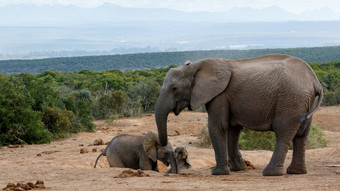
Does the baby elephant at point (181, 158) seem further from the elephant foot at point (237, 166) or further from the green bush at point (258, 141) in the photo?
the green bush at point (258, 141)

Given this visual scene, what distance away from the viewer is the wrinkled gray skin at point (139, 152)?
10.1 meters

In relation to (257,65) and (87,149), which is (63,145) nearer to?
(87,149)

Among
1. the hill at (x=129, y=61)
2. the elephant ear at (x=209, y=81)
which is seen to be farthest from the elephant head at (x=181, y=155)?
the hill at (x=129, y=61)

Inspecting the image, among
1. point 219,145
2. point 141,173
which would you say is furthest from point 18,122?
point 219,145

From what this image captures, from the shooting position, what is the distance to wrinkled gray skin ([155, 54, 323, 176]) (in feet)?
25.8

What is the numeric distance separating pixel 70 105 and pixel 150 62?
69516 millimetres

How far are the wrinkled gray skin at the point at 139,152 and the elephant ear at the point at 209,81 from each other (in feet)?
6.48

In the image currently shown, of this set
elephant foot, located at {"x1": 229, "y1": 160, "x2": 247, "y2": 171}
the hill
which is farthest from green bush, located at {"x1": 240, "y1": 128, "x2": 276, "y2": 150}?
the hill

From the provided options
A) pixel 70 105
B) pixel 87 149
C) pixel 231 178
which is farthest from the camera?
pixel 70 105

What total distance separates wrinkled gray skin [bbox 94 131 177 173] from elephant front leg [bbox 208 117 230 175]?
1.64 m

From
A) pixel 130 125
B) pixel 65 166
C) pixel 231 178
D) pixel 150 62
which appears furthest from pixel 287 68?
pixel 150 62

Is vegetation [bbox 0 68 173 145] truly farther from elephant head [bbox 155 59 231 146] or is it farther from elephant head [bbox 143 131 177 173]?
elephant head [bbox 155 59 231 146]

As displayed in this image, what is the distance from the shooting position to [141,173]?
8219 millimetres

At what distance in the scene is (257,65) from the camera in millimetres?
8320
